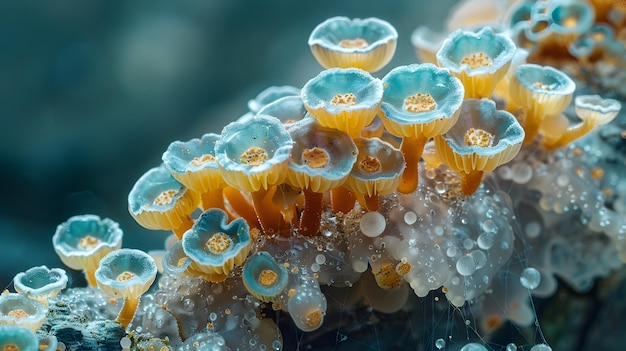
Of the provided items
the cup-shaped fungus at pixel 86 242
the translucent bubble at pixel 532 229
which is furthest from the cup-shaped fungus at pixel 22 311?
the translucent bubble at pixel 532 229

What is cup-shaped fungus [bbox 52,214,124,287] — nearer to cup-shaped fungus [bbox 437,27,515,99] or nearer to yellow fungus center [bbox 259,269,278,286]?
yellow fungus center [bbox 259,269,278,286]

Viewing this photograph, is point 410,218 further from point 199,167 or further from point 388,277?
point 199,167

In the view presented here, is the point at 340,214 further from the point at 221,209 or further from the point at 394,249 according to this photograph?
the point at 221,209

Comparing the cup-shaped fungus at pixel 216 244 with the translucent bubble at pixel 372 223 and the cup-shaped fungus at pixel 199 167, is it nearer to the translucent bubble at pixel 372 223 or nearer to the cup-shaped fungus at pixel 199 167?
the cup-shaped fungus at pixel 199 167

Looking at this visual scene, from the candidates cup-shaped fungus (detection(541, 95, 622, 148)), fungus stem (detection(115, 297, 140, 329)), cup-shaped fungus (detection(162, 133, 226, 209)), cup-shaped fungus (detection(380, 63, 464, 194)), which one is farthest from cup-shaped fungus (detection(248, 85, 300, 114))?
cup-shaped fungus (detection(541, 95, 622, 148))

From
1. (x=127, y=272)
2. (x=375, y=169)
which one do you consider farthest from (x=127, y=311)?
(x=375, y=169)
